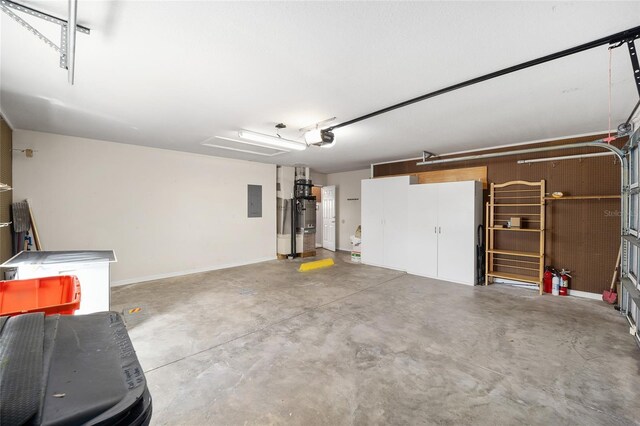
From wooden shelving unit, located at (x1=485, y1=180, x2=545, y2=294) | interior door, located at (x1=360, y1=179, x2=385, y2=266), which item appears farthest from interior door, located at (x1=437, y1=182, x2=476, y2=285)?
interior door, located at (x1=360, y1=179, x2=385, y2=266)

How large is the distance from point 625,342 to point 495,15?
135 inches

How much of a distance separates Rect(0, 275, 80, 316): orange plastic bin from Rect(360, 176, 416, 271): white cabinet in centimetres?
511

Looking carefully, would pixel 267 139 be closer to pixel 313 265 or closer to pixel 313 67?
pixel 313 67

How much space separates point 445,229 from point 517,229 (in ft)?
3.56

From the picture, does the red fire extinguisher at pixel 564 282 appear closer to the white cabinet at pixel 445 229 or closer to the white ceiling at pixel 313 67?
the white cabinet at pixel 445 229

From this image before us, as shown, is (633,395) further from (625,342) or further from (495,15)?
(495,15)

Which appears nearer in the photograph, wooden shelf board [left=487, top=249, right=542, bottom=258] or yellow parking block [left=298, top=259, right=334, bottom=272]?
wooden shelf board [left=487, top=249, right=542, bottom=258]

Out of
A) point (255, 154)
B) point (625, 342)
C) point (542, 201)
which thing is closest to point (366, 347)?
point (625, 342)

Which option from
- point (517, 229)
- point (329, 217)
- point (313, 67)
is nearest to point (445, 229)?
point (517, 229)

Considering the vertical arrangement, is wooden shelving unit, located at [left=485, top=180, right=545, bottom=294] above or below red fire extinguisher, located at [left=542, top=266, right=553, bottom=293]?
above

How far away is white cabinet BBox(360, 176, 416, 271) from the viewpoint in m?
5.69

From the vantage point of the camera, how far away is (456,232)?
4891mm

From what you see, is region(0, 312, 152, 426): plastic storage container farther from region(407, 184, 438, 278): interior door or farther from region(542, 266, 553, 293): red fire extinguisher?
region(542, 266, 553, 293): red fire extinguisher

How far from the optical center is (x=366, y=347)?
2619 millimetres
